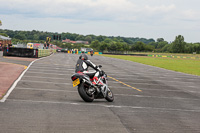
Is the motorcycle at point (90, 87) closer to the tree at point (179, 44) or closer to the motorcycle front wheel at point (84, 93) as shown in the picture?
the motorcycle front wheel at point (84, 93)

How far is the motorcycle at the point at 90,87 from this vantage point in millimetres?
10234

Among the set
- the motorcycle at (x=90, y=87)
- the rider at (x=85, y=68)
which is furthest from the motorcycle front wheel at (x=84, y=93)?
the rider at (x=85, y=68)

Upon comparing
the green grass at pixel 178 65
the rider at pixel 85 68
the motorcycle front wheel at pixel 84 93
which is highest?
the rider at pixel 85 68

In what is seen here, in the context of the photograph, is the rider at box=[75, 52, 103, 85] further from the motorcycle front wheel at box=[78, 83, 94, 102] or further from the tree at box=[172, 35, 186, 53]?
the tree at box=[172, 35, 186, 53]

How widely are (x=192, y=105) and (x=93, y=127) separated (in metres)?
5.82

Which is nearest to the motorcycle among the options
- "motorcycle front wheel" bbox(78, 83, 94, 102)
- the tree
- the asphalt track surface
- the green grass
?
"motorcycle front wheel" bbox(78, 83, 94, 102)

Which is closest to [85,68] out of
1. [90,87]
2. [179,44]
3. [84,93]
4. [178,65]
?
[90,87]

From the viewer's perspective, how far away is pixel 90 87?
34.5ft

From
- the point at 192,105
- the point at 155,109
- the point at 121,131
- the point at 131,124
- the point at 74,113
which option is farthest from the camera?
the point at 192,105


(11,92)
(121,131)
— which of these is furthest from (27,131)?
(11,92)

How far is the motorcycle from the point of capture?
1023cm

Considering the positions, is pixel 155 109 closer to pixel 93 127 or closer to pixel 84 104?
pixel 84 104

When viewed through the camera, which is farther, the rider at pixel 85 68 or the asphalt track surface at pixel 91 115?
the rider at pixel 85 68

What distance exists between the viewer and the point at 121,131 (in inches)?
266
